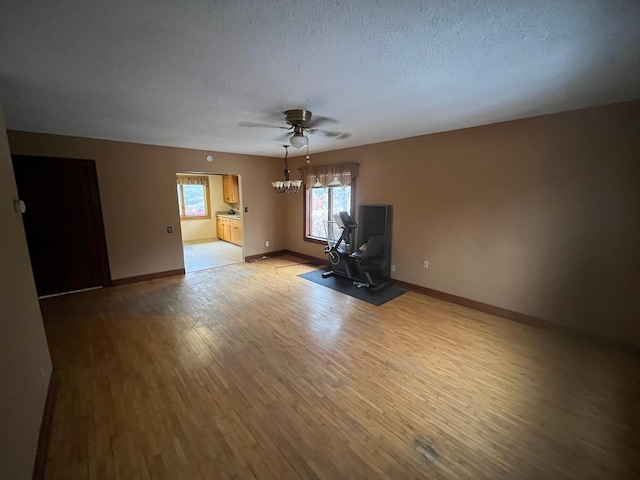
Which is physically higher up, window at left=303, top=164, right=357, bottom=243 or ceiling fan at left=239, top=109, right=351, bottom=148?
ceiling fan at left=239, top=109, right=351, bottom=148

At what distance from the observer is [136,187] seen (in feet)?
13.8

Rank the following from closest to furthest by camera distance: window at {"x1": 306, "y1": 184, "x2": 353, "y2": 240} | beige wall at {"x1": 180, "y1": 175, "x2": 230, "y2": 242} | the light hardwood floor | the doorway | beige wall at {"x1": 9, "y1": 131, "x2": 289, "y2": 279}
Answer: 1. the light hardwood floor
2. beige wall at {"x1": 9, "y1": 131, "x2": 289, "y2": 279}
3. window at {"x1": 306, "y1": 184, "x2": 353, "y2": 240}
4. the doorway
5. beige wall at {"x1": 180, "y1": 175, "x2": 230, "y2": 242}

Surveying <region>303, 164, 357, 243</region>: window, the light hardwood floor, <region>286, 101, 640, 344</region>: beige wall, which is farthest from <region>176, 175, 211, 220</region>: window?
<region>286, 101, 640, 344</region>: beige wall

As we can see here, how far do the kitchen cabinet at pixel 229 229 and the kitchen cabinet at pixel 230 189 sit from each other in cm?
65

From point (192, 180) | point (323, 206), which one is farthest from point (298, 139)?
point (192, 180)

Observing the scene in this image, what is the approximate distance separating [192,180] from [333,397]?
7.77 meters

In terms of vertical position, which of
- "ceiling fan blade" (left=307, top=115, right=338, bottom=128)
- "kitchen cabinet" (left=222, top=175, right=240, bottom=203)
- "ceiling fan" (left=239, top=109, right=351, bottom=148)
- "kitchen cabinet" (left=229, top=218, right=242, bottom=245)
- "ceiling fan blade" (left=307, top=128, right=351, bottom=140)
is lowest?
"kitchen cabinet" (left=229, top=218, right=242, bottom=245)

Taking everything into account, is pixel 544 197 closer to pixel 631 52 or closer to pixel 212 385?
pixel 631 52

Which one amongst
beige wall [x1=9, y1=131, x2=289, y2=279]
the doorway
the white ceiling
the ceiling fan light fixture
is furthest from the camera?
the doorway

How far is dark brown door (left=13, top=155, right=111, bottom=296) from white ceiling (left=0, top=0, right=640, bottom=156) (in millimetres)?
1075

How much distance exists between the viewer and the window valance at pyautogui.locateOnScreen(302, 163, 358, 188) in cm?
456

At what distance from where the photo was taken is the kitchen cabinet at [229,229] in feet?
23.6

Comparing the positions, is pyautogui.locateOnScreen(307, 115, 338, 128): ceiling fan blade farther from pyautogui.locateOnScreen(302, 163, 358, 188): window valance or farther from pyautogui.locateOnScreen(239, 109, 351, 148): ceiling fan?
pyautogui.locateOnScreen(302, 163, 358, 188): window valance

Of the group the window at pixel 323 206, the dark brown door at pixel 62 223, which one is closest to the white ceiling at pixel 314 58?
the dark brown door at pixel 62 223
